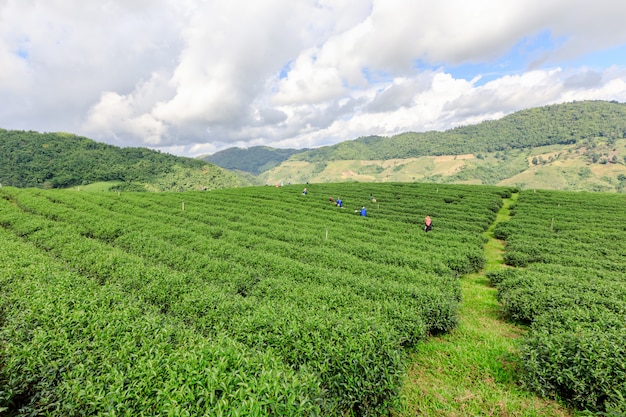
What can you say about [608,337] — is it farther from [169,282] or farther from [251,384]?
[169,282]

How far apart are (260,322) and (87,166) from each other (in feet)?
511

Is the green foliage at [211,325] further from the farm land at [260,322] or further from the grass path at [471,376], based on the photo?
the grass path at [471,376]

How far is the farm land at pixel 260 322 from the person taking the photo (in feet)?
14.5

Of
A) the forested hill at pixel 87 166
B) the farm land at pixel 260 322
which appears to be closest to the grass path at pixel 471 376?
the farm land at pixel 260 322

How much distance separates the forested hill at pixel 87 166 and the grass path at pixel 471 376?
129 m

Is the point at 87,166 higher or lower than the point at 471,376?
higher

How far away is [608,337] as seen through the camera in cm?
620

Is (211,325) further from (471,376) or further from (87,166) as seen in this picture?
(87,166)

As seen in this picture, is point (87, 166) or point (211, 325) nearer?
point (211, 325)

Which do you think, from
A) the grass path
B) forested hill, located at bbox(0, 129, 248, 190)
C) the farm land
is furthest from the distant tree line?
the grass path

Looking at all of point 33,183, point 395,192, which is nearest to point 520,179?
point 395,192

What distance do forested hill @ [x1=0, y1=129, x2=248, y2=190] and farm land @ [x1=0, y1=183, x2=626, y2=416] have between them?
396 ft

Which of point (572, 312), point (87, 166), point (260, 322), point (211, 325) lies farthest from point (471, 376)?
point (87, 166)

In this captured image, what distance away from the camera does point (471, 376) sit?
700 cm
